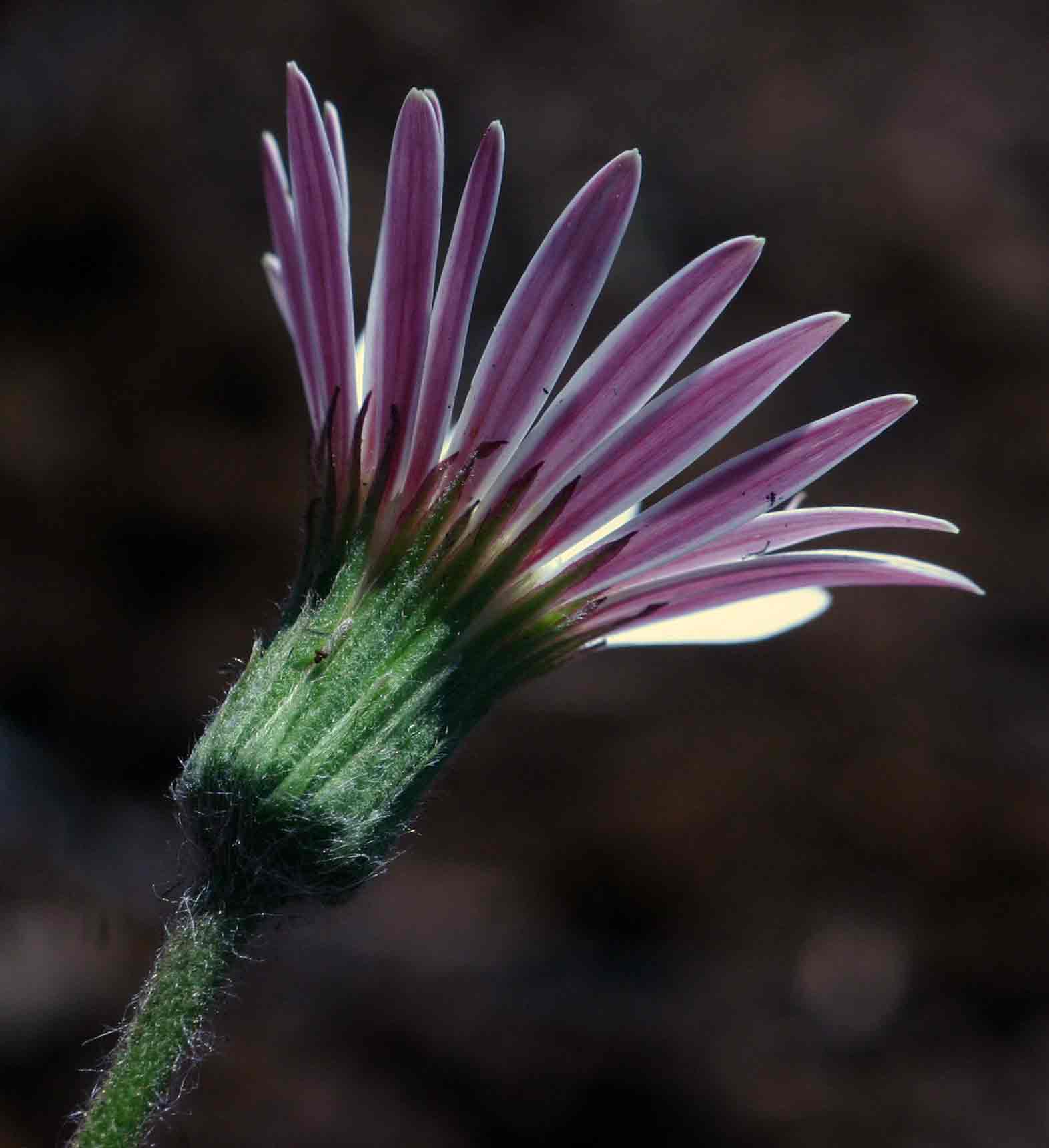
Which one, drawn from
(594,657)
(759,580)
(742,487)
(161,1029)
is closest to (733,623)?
(759,580)

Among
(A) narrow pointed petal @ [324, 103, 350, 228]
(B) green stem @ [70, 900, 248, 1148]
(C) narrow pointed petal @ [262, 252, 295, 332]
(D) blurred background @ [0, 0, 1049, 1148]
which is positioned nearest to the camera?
(B) green stem @ [70, 900, 248, 1148]

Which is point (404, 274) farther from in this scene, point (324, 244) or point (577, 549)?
point (577, 549)

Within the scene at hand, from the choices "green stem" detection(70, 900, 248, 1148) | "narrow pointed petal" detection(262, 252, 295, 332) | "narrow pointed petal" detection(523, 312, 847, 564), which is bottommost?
"green stem" detection(70, 900, 248, 1148)

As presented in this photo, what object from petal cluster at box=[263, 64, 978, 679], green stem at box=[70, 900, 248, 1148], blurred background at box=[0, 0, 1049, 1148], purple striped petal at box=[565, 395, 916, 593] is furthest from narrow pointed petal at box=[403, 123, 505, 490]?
blurred background at box=[0, 0, 1049, 1148]

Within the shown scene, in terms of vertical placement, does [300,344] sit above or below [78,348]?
below

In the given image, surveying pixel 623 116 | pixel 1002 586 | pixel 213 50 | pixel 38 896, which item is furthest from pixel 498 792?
pixel 213 50

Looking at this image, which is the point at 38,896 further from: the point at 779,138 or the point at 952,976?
the point at 779,138

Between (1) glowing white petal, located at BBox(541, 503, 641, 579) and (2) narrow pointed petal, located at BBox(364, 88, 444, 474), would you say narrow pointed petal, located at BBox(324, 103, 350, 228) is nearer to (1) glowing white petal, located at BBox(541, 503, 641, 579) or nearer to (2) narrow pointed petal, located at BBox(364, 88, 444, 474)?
(2) narrow pointed petal, located at BBox(364, 88, 444, 474)
